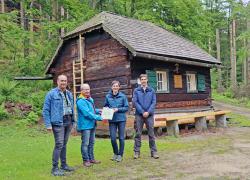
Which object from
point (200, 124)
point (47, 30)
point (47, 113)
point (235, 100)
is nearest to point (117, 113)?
point (47, 113)

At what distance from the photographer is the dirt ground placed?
25.0ft

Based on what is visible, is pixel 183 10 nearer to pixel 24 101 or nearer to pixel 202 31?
pixel 202 31

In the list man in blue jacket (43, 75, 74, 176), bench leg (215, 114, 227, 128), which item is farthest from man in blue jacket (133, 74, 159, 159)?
bench leg (215, 114, 227, 128)

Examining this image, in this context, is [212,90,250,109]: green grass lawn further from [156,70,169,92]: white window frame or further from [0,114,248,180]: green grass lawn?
[0,114,248,180]: green grass lawn

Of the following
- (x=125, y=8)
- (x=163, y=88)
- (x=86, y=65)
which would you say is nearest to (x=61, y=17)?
(x=125, y=8)

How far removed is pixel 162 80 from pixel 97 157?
9.14 metres

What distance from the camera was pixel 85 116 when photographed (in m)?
8.55

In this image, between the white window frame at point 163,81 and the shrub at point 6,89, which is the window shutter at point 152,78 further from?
the shrub at point 6,89

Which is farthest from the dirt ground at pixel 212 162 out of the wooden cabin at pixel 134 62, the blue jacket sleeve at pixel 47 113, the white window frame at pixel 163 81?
the white window frame at pixel 163 81

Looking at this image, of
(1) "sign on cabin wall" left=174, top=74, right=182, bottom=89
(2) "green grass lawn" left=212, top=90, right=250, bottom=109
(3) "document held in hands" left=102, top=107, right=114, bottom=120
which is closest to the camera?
(3) "document held in hands" left=102, top=107, right=114, bottom=120

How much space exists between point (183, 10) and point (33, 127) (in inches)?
603

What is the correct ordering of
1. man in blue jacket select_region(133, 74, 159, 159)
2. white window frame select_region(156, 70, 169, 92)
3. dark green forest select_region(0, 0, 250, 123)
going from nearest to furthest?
man in blue jacket select_region(133, 74, 159, 159) < white window frame select_region(156, 70, 169, 92) < dark green forest select_region(0, 0, 250, 123)

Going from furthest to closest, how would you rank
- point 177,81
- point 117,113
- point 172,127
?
point 177,81 < point 172,127 < point 117,113

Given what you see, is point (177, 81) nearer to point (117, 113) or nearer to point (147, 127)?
point (147, 127)
